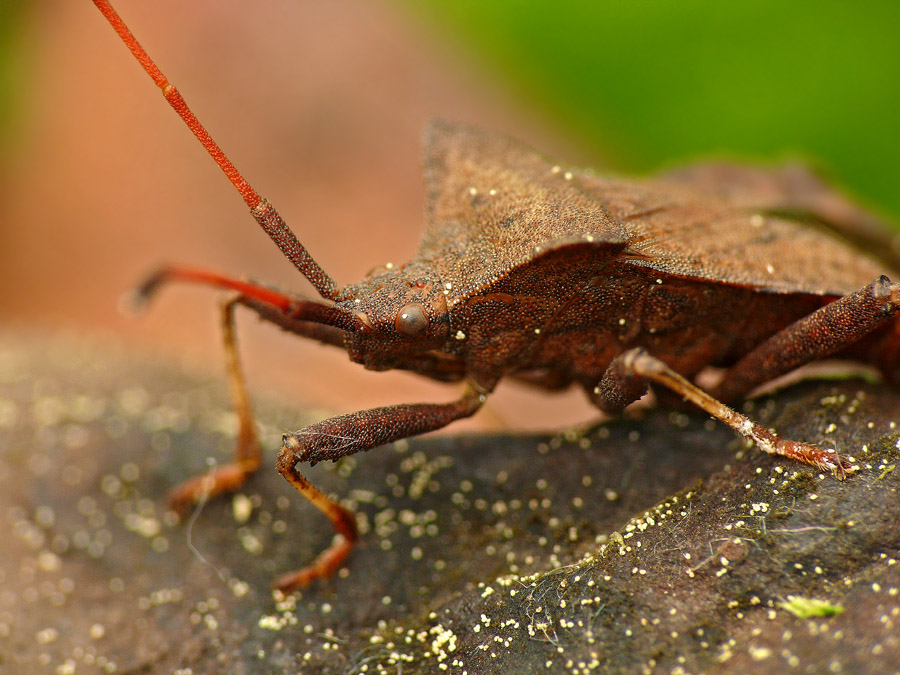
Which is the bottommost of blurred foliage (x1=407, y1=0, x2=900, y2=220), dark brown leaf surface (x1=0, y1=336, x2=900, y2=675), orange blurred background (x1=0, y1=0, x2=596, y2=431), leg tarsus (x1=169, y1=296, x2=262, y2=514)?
dark brown leaf surface (x1=0, y1=336, x2=900, y2=675)

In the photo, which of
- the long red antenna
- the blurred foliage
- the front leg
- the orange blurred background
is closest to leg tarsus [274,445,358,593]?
the front leg

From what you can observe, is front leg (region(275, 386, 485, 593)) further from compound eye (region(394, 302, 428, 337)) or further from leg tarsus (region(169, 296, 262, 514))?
leg tarsus (region(169, 296, 262, 514))

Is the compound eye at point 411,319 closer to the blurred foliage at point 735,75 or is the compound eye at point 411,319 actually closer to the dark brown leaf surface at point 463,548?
the dark brown leaf surface at point 463,548

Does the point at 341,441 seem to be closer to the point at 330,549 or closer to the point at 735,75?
the point at 330,549

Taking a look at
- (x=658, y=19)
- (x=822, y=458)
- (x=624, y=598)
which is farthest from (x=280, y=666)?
(x=658, y=19)

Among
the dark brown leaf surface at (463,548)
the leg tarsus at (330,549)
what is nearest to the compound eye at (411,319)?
the leg tarsus at (330,549)

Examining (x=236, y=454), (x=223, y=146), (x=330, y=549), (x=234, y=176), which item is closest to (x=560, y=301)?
(x=234, y=176)
